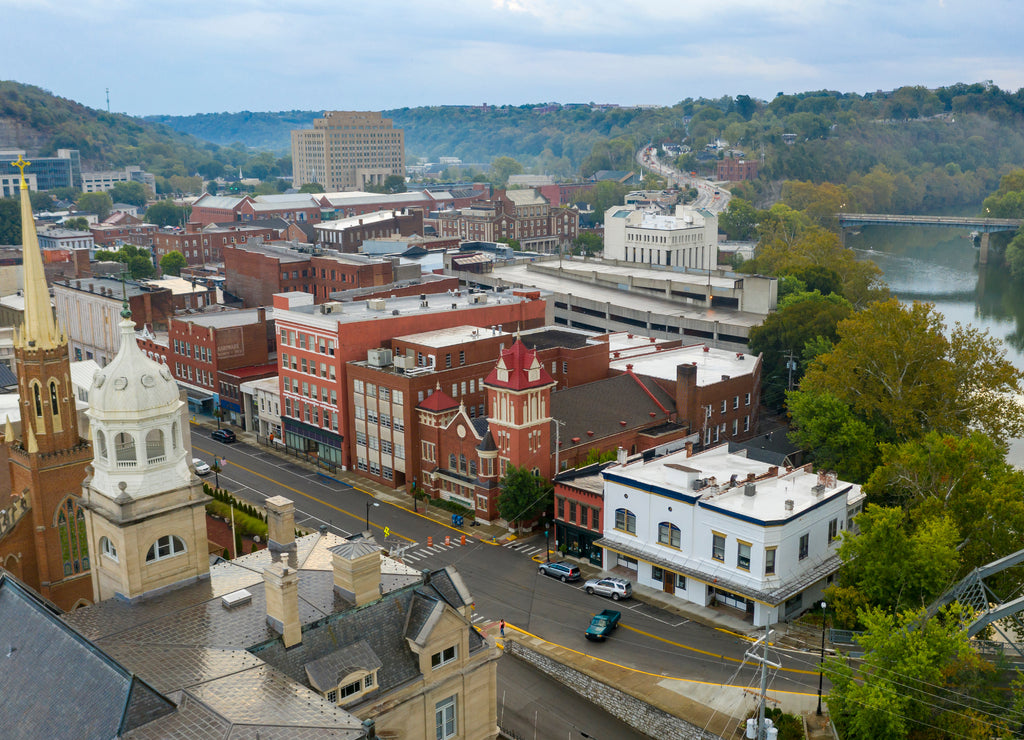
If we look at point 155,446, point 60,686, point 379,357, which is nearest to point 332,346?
point 379,357

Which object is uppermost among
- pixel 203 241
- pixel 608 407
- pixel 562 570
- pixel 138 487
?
pixel 138 487

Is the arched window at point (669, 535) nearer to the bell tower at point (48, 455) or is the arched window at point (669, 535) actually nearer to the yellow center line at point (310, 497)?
the yellow center line at point (310, 497)

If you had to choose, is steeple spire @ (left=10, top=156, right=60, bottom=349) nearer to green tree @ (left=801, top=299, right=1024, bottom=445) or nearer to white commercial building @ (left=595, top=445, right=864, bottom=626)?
white commercial building @ (left=595, top=445, right=864, bottom=626)

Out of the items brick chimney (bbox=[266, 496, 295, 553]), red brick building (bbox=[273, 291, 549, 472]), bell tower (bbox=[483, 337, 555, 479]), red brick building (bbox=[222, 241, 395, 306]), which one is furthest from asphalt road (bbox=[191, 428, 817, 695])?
red brick building (bbox=[222, 241, 395, 306])

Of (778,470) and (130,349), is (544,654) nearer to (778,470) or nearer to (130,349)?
(778,470)

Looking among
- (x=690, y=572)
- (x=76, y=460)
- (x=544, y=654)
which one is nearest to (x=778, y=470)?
(x=690, y=572)

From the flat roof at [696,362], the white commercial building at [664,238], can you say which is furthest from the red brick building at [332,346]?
the white commercial building at [664,238]

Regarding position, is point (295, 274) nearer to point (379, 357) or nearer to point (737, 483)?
point (379, 357)
